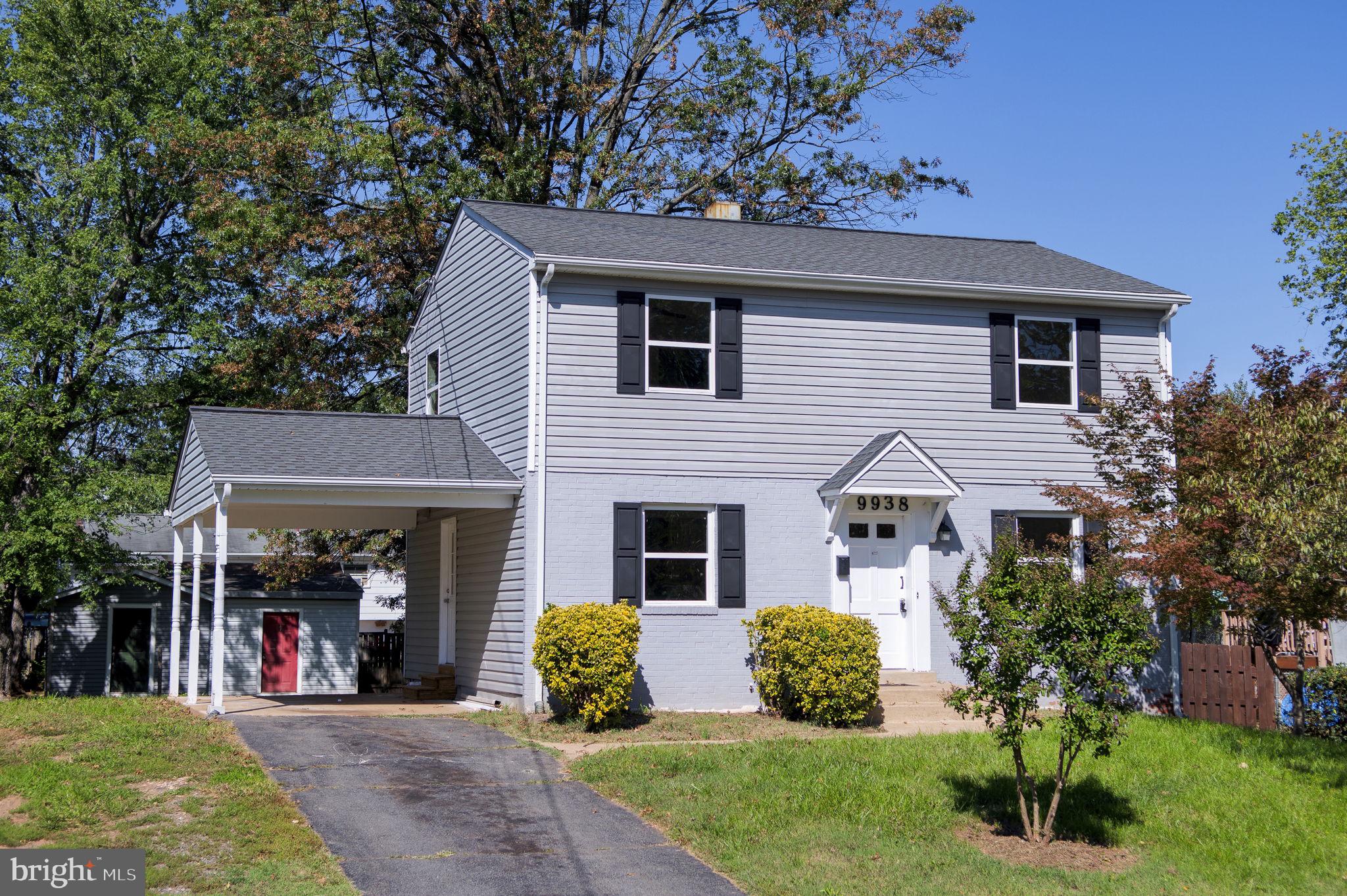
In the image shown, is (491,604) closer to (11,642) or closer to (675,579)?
(675,579)

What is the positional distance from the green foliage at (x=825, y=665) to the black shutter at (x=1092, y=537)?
137 inches

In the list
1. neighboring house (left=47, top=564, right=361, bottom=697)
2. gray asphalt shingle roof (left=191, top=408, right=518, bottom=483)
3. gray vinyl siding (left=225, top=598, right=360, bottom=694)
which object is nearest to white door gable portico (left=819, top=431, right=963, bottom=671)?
gray asphalt shingle roof (left=191, top=408, right=518, bottom=483)

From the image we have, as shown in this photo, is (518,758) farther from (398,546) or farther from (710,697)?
(398,546)

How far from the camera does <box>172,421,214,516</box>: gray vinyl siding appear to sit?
15711 mm

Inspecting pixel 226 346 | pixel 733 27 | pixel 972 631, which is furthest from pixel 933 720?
pixel 733 27

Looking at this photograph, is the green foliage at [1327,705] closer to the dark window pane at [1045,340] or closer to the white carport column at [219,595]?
the dark window pane at [1045,340]

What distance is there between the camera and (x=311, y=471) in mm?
15359

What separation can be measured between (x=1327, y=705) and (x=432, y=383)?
13.6 meters

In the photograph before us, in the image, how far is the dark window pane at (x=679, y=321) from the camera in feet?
54.2

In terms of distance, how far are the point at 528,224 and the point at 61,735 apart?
890cm

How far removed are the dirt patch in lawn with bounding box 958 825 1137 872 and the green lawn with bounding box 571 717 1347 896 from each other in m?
0.12

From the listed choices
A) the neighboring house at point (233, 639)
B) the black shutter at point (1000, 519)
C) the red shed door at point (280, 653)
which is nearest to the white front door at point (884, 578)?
the black shutter at point (1000, 519)

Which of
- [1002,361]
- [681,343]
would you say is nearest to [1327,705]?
[1002,361]

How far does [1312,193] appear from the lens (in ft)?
101
